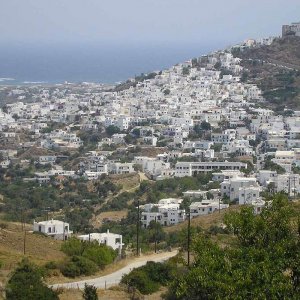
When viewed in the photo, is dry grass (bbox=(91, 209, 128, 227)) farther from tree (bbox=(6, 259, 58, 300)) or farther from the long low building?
tree (bbox=(6, 259, 58, 300))

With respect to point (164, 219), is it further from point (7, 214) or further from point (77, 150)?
point (77, 150)

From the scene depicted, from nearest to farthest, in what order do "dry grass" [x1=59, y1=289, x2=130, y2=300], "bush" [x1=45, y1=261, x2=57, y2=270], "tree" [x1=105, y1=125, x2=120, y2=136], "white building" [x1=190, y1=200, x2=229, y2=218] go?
1. "dry grass" [x1=59, y1=289, x2=130, y2=300]
2. "bush" [x1=45, y1=261, x2=57, y2=270]
3. "white building" [x1=190, y1=200, x2=229, y2=218]
4. "tree" [x1=105, y1=125, x2=120, y2=136]

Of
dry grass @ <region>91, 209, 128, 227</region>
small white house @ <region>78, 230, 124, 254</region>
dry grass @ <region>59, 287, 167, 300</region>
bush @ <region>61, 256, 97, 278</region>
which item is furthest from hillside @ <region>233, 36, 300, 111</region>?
dry grass @ <region>59, 287, 167, 300</region>

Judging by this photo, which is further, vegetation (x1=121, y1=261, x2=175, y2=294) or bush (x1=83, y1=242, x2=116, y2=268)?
bush (x1=83, y1=242, x2=116, y2=268)

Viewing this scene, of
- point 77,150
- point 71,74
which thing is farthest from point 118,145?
point 71,74

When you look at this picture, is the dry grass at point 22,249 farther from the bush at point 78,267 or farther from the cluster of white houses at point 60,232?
the cluster of white houses at point 60,232

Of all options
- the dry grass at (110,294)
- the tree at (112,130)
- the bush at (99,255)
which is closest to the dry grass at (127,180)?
the tree at (112,130)

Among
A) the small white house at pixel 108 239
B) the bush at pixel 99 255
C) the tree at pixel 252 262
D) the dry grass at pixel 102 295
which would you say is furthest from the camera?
the small white house at pixel 108 239
